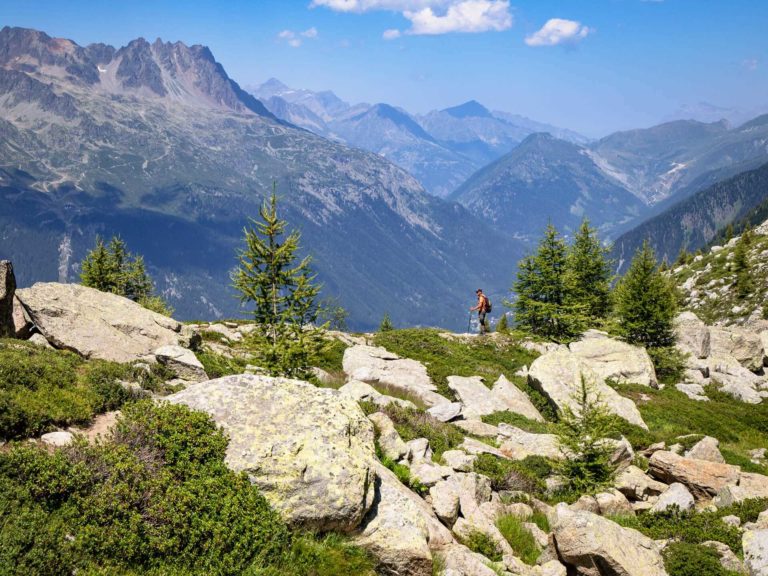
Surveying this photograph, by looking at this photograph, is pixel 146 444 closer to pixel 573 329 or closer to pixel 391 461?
pixel 391 461

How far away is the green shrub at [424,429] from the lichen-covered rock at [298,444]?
15.8 feet

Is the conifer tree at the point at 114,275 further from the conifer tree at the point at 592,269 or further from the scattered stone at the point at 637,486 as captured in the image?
the scattered stone at the point at 637,486

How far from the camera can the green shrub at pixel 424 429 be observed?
1493 cm

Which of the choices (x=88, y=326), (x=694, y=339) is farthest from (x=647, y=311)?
(x=88, y=326)

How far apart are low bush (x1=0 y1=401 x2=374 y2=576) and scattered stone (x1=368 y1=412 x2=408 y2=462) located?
400 centimetres

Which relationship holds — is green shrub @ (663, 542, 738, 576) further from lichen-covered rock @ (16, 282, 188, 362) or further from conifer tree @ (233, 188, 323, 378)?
lichen-covered rock @ (16, 282, 188, 362)

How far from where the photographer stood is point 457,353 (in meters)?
33.5

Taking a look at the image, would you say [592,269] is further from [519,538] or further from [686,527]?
[519,538]

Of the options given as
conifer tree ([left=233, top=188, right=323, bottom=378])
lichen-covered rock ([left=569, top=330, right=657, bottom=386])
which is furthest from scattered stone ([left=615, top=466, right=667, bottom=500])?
lichen-covered rock ([left=569, top=330, right=657, bottom=386])

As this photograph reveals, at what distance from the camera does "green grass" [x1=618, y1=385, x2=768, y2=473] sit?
22031mm

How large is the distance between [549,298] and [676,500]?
26.9 meters

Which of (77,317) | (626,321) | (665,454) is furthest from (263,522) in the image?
(626,321)

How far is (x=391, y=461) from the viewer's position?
38.5 feet

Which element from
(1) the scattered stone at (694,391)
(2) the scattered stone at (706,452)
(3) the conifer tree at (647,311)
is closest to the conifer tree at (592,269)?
(3) the conifer tree at (647,311)
